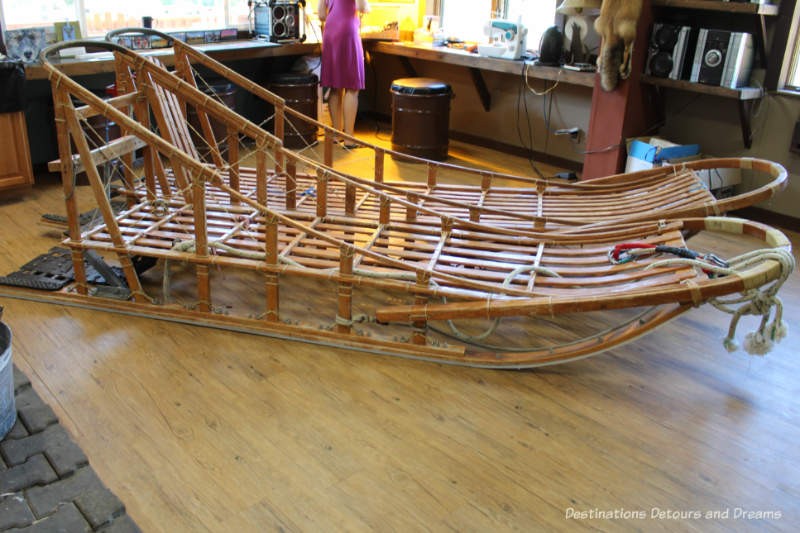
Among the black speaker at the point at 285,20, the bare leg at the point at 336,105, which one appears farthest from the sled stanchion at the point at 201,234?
the black speaker at the point at 285,20

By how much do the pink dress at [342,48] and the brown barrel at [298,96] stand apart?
18 cm

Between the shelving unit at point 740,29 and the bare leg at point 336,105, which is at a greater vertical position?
the shelving unit at point 740,29

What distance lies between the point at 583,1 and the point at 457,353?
337cm

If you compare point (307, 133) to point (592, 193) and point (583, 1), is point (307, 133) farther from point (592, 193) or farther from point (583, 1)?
point (592, 193)

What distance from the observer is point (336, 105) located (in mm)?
6410

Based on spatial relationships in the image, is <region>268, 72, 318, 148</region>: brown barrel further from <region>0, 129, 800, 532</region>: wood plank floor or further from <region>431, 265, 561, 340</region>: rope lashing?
<region>431, 265, 561, 340</region>: rope lashing

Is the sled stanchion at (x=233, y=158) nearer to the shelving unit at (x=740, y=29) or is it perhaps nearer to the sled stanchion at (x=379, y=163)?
the sled stanchion at (x=379, y=163)

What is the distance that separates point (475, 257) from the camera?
3465 mm

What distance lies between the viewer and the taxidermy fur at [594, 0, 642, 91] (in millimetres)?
4652

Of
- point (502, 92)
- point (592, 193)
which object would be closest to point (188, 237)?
point (592, 193)

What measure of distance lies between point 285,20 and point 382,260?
4245 mm

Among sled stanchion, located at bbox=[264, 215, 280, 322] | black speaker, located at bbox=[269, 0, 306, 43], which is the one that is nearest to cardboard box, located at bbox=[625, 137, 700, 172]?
sled stanchion, located at bbox=[264, 215, 280, 322]

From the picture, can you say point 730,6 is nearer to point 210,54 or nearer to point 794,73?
point 794,73

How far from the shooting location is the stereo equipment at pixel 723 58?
447 cm
